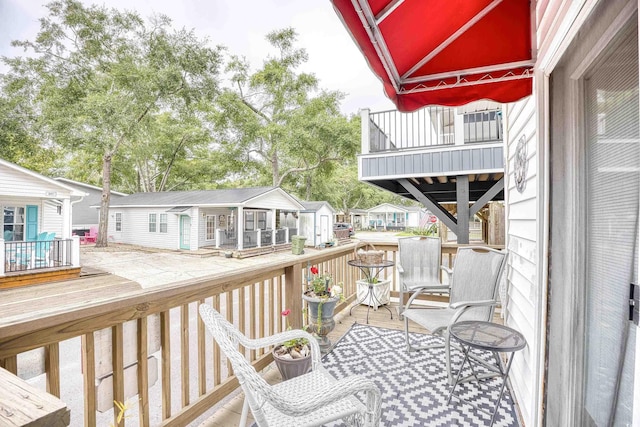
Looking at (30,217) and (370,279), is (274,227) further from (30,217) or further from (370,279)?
(370,279)

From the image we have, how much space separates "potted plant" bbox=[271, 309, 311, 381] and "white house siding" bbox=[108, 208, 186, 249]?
38.3 ft

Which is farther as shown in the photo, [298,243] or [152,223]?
[152,223]

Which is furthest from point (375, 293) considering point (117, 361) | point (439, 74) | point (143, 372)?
point (117, 361)

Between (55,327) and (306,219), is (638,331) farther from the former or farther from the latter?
(306,219)

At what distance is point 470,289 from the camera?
2.77 meters

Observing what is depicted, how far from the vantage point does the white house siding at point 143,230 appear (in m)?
13.2

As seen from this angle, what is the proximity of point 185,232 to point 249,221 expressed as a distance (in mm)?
2799

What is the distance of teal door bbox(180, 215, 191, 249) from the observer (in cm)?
1291

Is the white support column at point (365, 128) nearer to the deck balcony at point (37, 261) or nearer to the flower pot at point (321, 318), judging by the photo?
the flower pot at point (321, 318)

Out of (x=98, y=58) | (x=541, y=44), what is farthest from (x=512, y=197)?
(x=98, y=58)

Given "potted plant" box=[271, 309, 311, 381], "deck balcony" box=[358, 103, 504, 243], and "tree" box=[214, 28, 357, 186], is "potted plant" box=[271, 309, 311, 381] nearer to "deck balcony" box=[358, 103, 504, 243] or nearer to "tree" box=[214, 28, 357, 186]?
"deck balcony" box=[358, 103, 504, 243]

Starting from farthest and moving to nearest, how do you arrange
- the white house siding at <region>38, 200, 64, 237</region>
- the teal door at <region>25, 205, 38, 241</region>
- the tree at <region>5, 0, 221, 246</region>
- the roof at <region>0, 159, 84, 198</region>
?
the tree at <region>5, 0, 221, 246</region> → the white house siding at <region>38, 200, 64, 237</region> → the teal door at <region>25, 205, 38, 241</region> → the roof at <region>0, 159, 84, 198</region>

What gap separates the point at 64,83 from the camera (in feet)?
43.2

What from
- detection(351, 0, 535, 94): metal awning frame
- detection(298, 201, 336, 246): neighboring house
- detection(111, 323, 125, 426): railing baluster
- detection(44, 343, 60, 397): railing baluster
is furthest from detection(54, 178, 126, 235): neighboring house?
detection(351, 0, 535, 94): metal awning frame
